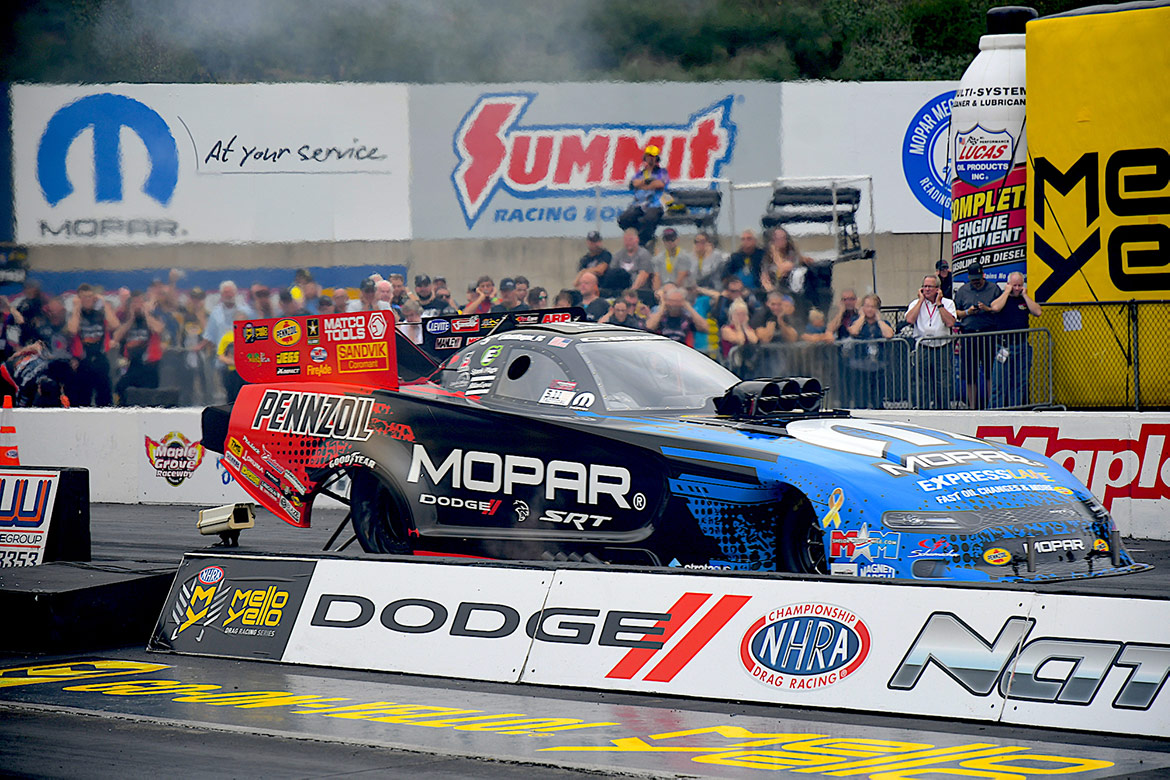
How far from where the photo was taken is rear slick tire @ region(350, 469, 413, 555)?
386 inches

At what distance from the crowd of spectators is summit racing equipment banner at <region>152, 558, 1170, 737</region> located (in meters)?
7.00

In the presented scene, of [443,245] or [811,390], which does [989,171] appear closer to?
[811,390]

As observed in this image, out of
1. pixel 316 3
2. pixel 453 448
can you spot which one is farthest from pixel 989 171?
pixel 316 3

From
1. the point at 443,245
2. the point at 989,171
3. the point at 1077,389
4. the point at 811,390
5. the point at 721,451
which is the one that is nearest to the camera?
the point at 721,451

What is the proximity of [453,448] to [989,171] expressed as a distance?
24.3ft

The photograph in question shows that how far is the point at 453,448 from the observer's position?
9305 millimetres

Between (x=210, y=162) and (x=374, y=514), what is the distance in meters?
13.5

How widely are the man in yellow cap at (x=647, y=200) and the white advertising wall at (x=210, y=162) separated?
339 cm

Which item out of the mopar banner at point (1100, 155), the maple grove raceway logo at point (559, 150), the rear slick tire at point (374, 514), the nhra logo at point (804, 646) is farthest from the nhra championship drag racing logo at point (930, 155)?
the nhra logo at point (804, 646)

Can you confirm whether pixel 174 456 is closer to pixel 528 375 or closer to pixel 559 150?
pixel 528 375

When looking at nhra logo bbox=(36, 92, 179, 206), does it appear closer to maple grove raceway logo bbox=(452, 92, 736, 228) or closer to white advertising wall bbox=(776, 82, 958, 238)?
maple grove raceway logo bbox=(452, 92, 736, 228)

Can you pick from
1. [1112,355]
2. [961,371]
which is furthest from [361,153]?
[1112,355]

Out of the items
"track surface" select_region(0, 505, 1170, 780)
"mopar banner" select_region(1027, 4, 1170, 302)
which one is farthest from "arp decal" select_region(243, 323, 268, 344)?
"mopar banner" select_region(1027, 4, 1170, 302)

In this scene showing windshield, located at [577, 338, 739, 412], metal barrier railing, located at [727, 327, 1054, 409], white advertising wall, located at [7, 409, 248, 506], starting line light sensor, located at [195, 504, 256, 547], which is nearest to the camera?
starting line light sensor, located at [195, 504, 256, 547]
